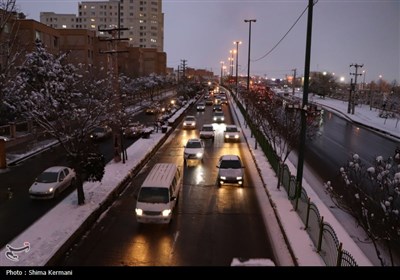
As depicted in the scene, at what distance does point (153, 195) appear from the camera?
14.4 metres

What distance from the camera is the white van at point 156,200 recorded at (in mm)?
13875

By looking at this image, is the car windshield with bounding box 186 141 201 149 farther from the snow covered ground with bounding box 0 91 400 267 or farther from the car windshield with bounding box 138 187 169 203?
the car windshield with bounding box 138 187 169 203

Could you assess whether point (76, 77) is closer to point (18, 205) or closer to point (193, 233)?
point (18, 205)

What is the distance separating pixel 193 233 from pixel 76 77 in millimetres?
28818

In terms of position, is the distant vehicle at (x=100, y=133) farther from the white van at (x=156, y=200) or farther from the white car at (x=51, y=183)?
the white van at (x=156, y=200)

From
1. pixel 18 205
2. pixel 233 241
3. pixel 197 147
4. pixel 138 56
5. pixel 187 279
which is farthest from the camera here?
pixel 138 56

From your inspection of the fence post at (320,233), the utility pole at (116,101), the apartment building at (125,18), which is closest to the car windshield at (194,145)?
the utility pole at (116,101)

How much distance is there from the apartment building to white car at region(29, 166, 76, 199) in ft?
469

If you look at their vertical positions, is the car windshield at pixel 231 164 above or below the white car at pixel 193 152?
above

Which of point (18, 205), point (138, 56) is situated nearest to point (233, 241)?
point (18, 205)

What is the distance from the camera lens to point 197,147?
2605 centimetres

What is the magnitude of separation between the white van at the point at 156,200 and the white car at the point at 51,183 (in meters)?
4.97

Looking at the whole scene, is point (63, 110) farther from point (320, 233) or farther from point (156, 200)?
point (320, 233)

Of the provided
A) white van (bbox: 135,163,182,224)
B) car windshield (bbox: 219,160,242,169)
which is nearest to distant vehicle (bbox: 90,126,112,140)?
car windshield (bbox: 219,160,242,169)
